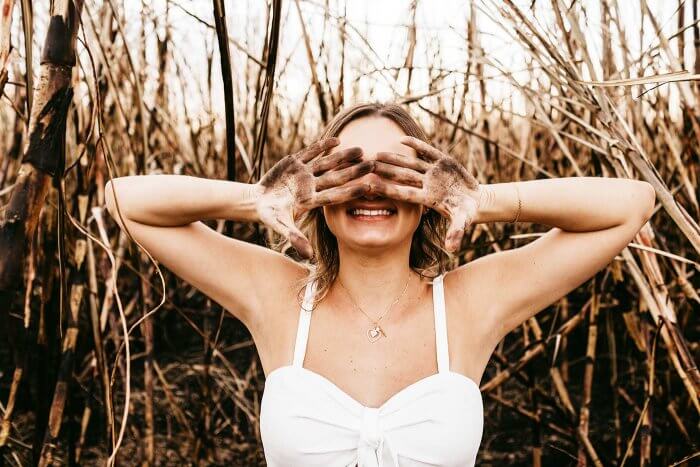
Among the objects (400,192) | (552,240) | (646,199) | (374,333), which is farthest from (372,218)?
(646,199)

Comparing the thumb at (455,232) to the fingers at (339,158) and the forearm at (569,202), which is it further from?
the fingers at (339,158)

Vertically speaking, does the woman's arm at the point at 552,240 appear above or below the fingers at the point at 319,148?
below

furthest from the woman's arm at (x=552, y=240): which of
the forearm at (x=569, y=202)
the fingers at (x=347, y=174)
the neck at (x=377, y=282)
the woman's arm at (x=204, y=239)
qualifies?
the woman's arm at (x=204, y=239)

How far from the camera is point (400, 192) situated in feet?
3.69

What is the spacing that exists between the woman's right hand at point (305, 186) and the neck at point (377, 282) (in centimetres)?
22

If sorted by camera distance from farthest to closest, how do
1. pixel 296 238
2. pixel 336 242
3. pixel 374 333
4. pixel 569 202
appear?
1. pixel 336 242
2. pixel 374 333
3. pixel 569 202
4. pixel 296 238

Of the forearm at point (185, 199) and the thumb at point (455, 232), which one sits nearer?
the thumb at point (455, 232)

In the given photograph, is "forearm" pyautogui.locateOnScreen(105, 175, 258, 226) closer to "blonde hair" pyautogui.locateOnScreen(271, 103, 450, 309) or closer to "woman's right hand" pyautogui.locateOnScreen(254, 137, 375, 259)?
"woman's right hand" pyautogui.locateOnScreen(254, 137, 375, 259)

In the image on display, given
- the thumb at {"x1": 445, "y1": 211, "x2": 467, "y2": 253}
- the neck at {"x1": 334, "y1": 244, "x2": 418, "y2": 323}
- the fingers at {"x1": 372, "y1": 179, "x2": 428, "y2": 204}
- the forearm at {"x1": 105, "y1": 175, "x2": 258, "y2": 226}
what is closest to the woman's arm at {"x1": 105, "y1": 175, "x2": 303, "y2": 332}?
the forearm at {"x1": 105, "y1": 175, "x2": 258, "y2": 226}

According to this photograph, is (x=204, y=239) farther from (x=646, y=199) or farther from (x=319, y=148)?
(x=646, y=199)

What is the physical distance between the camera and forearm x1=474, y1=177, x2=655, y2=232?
122 centimetres

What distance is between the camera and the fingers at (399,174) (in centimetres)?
112

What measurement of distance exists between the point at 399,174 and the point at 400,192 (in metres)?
0.03

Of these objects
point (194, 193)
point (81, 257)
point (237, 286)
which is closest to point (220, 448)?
point (81, 257)
